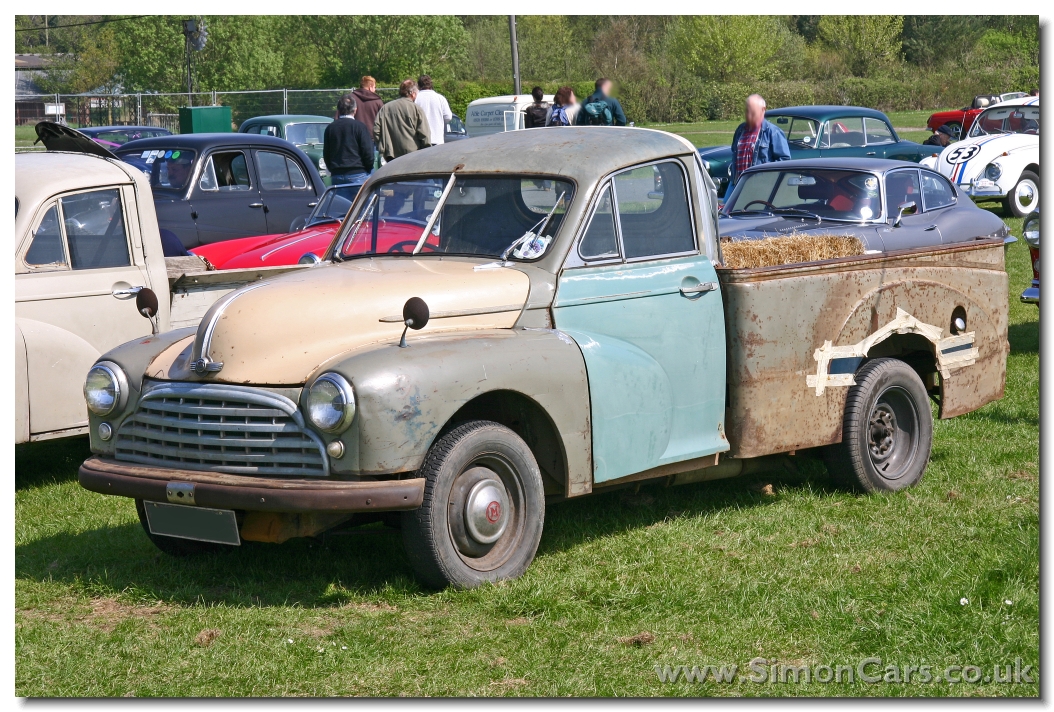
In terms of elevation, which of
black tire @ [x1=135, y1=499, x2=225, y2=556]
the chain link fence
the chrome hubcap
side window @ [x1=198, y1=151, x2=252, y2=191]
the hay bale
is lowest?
black tire @ [x1=135, y1=499, x2=225, y2=556]

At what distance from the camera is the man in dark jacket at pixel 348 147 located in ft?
46.2

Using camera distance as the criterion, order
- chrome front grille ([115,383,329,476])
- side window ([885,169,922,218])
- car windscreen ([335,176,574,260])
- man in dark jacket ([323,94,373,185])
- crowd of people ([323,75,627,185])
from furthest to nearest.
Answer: man in dark jacket ([323,94,373,185]) < crowd of people ([323,75,627,185]) < side window ([885,169,922,218]) < car windscreen ([335,176,574,260]) < chrome front grille ([115,383,329,476])

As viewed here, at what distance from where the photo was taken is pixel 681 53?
146 ft

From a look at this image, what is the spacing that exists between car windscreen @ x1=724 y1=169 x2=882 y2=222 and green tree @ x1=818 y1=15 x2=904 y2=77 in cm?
3921

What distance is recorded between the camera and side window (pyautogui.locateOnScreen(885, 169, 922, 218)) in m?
10.9

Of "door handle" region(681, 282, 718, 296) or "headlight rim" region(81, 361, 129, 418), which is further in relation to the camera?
"door handle" region(681, 282, 718, 296)

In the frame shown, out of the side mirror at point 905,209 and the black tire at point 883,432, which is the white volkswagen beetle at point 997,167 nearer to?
the side mirror at point 905,209

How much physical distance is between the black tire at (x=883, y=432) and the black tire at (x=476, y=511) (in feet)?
6.36

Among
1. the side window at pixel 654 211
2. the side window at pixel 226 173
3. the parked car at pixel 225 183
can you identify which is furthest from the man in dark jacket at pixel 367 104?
the side window at pixel 654 211

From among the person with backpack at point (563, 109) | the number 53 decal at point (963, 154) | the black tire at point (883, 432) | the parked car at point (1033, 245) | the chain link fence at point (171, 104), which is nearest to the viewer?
the black tire at point (883, 432)

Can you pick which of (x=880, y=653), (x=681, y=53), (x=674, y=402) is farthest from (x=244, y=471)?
(x=681, y=53)

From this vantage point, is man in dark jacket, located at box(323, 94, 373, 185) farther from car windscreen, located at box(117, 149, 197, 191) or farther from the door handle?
the door handle

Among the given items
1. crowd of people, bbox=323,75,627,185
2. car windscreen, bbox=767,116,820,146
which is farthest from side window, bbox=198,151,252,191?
car windscreen, bbox=767,116,820,146

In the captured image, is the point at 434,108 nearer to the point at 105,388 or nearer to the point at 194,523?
the point at 105,388
